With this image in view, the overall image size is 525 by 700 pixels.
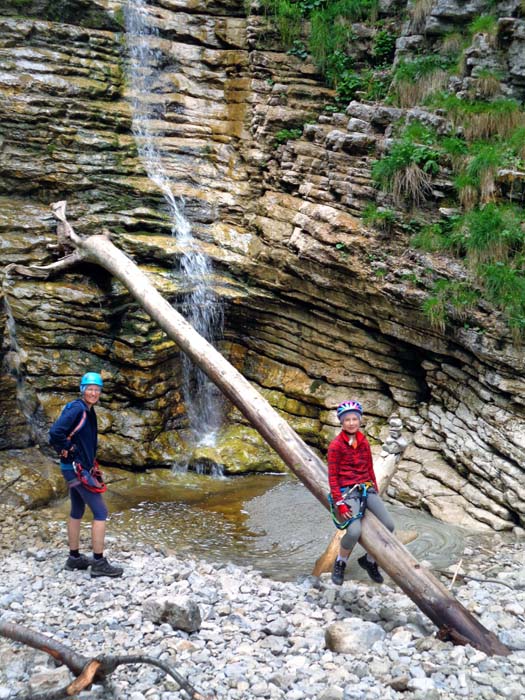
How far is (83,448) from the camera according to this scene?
6207 millimetres

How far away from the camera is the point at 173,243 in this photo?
1119 centimetres

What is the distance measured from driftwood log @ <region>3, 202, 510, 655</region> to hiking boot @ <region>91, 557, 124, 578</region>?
1914mm

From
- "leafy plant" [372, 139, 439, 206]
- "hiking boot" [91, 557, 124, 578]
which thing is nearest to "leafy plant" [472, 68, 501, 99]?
"leafy plant" [372, 139, 439, 206]

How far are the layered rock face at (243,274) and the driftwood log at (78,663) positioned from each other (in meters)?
4.98

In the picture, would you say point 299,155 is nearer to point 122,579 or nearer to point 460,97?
point 460,97

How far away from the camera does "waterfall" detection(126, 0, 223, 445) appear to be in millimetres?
11016

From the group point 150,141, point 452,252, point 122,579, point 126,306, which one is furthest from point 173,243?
point 122,579

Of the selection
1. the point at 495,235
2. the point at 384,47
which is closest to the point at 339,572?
the point at 495,235

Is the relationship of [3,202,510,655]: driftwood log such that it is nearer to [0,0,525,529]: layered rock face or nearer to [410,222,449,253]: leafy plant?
[0,0,525,529]: layered rock face

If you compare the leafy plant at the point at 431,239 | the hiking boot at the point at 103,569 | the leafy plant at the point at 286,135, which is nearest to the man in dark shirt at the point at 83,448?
the hiking boot at the point at 103,569

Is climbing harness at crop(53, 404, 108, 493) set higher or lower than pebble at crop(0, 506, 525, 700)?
higher

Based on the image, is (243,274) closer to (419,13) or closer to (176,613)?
(419,13)

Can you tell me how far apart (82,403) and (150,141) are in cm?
760

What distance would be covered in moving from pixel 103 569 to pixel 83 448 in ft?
3.85
